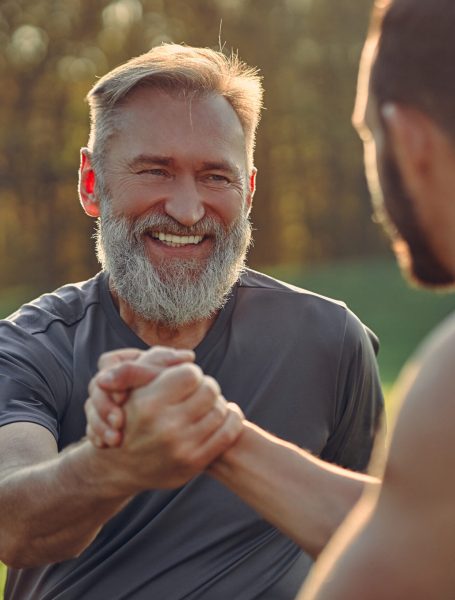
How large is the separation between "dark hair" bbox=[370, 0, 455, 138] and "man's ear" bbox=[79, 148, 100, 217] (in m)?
2.22

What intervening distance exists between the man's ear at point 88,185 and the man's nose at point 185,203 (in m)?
0.42

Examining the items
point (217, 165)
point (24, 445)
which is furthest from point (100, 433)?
point (217, 165)

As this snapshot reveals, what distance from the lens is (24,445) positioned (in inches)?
130

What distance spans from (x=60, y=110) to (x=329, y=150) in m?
7.36

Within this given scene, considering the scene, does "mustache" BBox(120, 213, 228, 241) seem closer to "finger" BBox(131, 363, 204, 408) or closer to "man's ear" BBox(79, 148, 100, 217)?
"man's ear" BBox(79, 148, 100, 217)

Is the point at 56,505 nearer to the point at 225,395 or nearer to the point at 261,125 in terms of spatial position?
the point at 225,395

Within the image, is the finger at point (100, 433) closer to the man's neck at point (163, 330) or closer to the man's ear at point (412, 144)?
the man's ear at point (412, 144)

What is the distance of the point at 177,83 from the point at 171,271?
2.21 feet

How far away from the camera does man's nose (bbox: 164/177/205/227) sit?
3974 millimetres

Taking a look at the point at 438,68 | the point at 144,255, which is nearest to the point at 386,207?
the point at 438,68

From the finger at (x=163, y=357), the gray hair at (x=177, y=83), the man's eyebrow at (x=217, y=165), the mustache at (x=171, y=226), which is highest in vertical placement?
the gray hair at (x=177, y=83)

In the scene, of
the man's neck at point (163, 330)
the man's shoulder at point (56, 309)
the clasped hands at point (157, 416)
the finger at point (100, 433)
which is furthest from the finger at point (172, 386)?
the man's neck at point (163, 330)

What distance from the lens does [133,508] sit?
3564 mm

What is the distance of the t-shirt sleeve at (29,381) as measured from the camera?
3.44 meters
